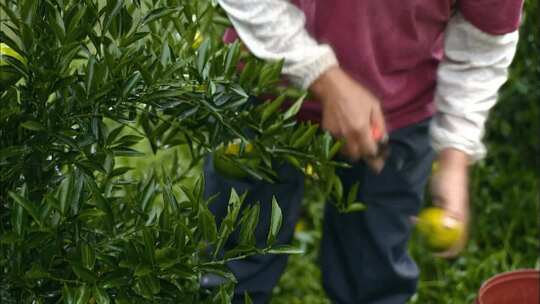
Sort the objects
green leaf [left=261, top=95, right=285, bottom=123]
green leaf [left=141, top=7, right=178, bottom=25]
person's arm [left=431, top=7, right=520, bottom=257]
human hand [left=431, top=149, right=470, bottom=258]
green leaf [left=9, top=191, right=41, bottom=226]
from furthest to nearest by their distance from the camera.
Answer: person's arm [left=431, top=7, right=520, bottom=257], human hand [left=431, top=149, right=470, bottom=258], green leaf [left=261, top=95, right=285, bottom=123], green leaf [left=141, top=7, right=178, bottom=25], green leaf [left=9, top=191, right=41, bottom=226]

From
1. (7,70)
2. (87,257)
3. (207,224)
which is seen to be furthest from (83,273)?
(7,70)

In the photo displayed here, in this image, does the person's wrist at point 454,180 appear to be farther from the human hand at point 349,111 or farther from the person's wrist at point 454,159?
the human hand at point 349,111

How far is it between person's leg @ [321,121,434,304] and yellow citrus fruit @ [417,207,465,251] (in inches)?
10.2

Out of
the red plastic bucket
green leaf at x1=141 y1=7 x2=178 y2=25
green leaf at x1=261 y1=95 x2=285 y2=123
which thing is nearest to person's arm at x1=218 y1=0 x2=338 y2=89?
green leaf at x1=261 y1=95 x2=285 y2=123

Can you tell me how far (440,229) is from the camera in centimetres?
180

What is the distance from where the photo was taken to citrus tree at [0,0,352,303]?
1319 mm

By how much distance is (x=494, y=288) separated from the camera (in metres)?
2.06

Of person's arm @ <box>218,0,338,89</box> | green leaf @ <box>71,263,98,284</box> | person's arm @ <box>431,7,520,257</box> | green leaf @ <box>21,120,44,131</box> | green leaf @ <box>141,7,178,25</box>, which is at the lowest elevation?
person's arm @ <box>431,7,520,257</box>

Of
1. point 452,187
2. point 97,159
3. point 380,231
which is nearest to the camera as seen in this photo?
point 97,159

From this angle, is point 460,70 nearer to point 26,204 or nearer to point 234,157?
point 234,157

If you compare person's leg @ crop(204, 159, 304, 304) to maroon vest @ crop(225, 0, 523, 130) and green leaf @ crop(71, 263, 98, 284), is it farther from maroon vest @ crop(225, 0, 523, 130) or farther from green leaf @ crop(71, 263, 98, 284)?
green leaf @ crop(71, 263, 98, 284)

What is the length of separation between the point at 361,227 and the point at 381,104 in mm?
358

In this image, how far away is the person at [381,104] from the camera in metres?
1.71

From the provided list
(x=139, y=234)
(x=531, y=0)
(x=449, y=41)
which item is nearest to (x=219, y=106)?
(x=139, y=234)
